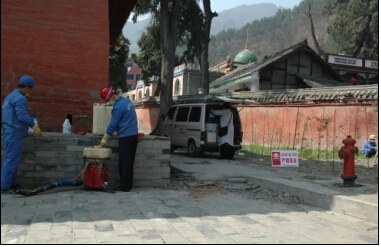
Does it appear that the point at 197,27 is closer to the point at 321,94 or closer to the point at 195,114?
the point at 321,94

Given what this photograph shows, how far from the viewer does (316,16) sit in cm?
7294

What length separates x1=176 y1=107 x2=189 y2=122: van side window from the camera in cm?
1332

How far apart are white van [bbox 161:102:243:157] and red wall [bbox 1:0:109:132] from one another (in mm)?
4808

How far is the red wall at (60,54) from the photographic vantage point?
738 centimetres

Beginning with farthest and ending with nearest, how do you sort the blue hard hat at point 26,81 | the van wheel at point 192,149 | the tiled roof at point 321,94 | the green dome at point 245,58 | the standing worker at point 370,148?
1. the green dome at point 245,58
2. the tiled roof at point 321,94
3. the van wheel at point 192,149
4. the standing worker at point 370,148
5. the blue hard hat at point 26,81

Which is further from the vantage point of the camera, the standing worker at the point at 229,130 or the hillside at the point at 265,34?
the hillside at the point at 265,34

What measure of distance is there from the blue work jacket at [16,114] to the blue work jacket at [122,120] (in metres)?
1.27

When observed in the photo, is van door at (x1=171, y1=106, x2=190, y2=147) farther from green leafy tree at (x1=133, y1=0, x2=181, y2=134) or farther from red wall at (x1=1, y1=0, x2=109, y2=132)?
red wall at (x1=1, y1=0, x2=109, y2=132)

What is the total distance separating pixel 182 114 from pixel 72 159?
7105 millimetres

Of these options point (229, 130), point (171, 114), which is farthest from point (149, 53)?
point (229, 130)

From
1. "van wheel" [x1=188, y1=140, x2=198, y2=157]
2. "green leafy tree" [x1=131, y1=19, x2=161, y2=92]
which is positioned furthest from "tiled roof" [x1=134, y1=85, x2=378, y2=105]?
"green leafy tree" [x1=131, y1=19, x2=161, y2=92]

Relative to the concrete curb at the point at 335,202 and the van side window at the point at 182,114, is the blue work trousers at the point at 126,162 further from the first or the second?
the van side window at the point at 182,114

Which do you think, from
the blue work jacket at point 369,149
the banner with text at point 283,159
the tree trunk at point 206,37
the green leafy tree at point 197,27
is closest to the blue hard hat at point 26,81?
the banner with text at point 283,159

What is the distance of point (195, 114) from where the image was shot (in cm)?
1280
